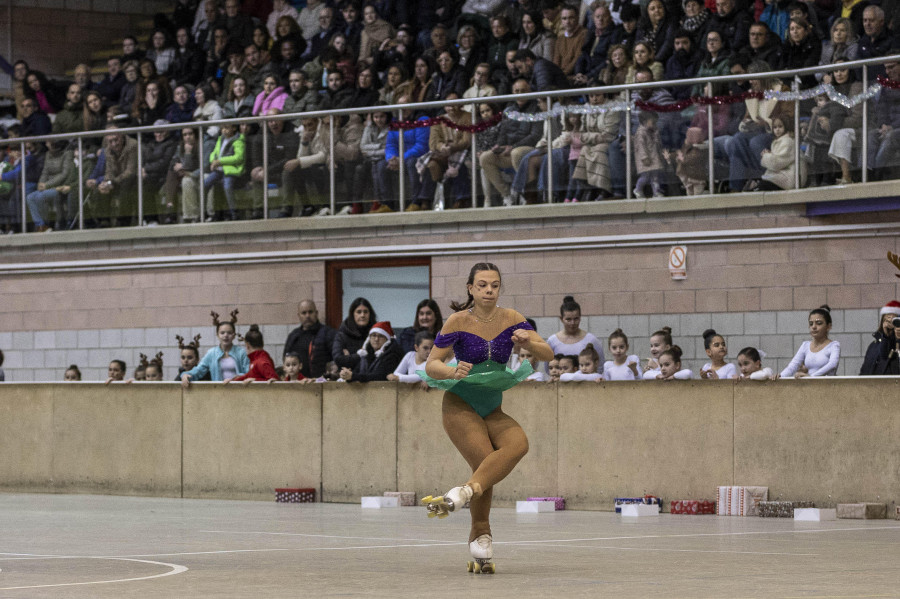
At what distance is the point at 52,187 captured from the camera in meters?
24.7

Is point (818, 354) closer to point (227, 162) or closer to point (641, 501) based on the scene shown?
point (641, 501)

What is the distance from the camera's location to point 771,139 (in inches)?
740

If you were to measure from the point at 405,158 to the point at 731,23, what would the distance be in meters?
4.67

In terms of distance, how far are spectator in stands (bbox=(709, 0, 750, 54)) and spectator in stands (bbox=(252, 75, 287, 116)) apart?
670 cm

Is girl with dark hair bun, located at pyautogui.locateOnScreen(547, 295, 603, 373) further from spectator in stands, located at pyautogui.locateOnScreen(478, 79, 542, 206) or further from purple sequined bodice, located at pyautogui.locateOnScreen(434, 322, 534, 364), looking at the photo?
purple sequined bodice, located at pyautogui.locateOnScreen(434, 322, 534, 364)

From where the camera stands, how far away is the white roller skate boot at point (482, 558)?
9.78 m

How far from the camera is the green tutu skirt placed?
1034cm

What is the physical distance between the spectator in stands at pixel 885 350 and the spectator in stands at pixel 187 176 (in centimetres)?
1070

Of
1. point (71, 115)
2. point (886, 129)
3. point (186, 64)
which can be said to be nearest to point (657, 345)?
point (886, 129)

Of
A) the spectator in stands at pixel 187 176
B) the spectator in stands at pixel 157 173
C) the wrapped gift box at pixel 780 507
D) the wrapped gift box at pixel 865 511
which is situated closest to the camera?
the wrapped gift box at pixel 865 511

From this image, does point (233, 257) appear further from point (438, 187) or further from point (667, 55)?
point (667, 55)

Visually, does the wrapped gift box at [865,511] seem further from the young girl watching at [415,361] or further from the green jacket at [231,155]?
the green jacket at [231,155]

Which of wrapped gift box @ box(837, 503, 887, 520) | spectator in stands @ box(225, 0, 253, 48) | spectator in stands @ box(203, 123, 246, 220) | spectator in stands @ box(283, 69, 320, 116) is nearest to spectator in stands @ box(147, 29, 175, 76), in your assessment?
spectator in stands @ box(225, 0, 253, 48)

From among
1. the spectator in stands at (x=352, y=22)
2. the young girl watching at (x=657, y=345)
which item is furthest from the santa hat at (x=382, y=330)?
the spectator in stands at (x=352, y=22)
